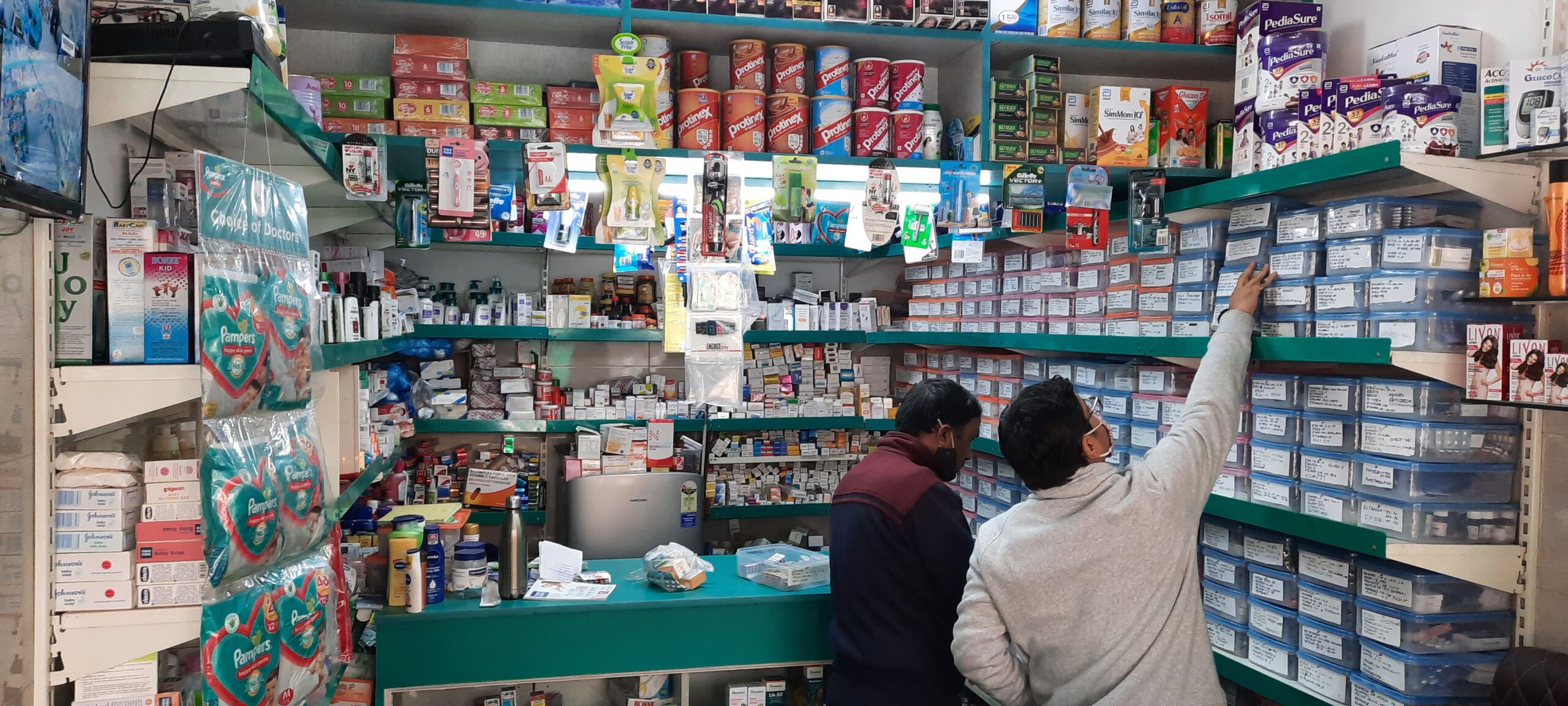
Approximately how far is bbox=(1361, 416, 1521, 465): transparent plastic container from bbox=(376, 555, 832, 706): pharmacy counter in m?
1.91

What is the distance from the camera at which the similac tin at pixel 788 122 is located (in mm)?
3488

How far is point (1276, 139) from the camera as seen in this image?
3031 mm

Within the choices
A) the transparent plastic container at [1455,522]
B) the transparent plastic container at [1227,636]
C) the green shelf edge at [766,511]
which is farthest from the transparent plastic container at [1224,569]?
the green shelf edge at [766,511]

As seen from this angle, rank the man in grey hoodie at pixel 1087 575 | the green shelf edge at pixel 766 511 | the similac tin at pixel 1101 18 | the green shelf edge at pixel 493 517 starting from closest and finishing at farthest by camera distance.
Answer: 1. the man in grey hoodie at pixel 1087 575
2. the similac tin at pixel 1101 18
3. the green shelf edge at pixel 493 517
4. the green shelf edge at pixel 766 511

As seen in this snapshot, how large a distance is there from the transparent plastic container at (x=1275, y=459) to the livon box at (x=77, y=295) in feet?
10.5

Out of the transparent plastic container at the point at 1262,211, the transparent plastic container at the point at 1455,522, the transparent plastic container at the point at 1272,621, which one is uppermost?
the transparent plastic container at the point at 1262,211

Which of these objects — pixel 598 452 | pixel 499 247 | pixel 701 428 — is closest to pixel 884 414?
pixel 701 428

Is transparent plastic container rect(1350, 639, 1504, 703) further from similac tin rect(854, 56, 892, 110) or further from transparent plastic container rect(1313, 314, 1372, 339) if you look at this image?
similac tin rect(854, 56, 892, 110)

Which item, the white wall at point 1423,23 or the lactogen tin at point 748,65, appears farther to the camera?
the lactogen tin at point 748,65

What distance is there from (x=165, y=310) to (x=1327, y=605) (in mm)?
3209

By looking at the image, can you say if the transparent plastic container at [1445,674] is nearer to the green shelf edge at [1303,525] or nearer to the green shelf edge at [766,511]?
the green shelf edge at [1303,525]

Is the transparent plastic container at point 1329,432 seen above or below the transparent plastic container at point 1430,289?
below

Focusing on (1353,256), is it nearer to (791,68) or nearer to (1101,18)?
(1101,18)

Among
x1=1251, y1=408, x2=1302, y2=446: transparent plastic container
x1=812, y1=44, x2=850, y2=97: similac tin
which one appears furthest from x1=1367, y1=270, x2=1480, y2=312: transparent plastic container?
x1=812, y1=44, x2=850, y2=97: similac tin
